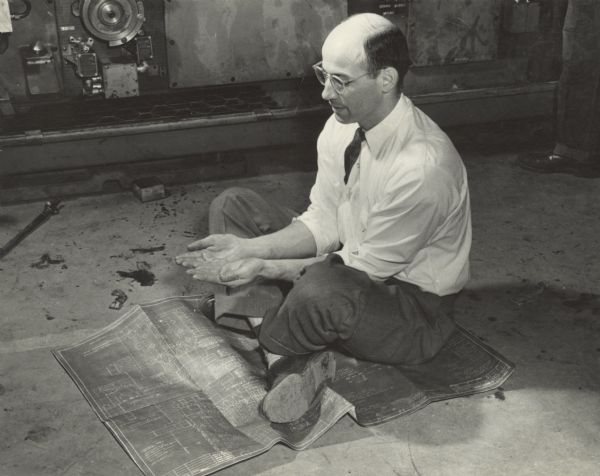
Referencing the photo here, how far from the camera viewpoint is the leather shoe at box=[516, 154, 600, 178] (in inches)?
171

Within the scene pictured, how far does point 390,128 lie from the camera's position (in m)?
2.39

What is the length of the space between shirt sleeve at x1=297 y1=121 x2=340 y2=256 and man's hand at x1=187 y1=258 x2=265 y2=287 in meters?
0.33

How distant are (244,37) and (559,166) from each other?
191 centimetres

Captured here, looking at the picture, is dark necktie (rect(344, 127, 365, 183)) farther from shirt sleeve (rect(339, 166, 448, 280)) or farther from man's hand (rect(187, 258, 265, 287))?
man's hand (rect(187, 258, 265, 287))

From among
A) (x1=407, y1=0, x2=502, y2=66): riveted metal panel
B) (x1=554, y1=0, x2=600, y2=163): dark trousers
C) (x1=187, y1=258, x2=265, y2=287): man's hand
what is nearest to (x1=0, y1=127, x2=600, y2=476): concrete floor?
(x1=554, y1=0, x2=600, y2=163): dark trousers

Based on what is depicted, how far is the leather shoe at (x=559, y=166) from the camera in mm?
4348

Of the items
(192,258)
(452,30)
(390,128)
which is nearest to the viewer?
(390,128)

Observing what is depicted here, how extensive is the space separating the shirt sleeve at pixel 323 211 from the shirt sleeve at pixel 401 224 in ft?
1.01

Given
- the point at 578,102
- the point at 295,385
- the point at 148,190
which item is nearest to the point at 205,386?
the point at 295,385

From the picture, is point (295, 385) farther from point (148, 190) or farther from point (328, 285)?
point (148, 190)

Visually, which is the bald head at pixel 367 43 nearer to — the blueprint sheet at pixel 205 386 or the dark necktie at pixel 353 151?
the dark necktie at pixel 353 151

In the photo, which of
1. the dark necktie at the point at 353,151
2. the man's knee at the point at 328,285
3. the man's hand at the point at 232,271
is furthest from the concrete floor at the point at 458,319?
the dark necktie at the point at 353,151

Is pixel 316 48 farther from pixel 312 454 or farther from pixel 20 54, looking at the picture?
pixel 312 454

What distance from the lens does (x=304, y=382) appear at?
229 cm
